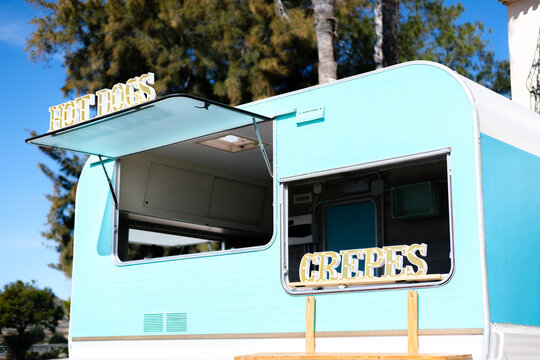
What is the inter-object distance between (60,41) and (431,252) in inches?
602

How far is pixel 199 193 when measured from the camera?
9.89m

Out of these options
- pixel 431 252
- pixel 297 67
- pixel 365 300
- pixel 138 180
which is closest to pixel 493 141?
pixel 365 300

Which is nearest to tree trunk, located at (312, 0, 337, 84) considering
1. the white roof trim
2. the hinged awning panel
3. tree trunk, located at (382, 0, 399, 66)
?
tree trunk, located at (382, 0, 399, 66)

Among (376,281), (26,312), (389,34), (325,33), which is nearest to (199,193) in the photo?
(376,281)

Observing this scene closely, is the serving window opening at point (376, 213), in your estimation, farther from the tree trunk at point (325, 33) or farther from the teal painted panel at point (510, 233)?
the tree trunk at point (325, 33)

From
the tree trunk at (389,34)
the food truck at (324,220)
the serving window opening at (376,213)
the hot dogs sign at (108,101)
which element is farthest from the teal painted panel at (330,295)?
the tree trunk at (389,34)

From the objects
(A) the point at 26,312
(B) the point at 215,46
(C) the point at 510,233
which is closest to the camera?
(C) the point at 510,233

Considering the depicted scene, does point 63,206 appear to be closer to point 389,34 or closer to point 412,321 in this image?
point 389,34

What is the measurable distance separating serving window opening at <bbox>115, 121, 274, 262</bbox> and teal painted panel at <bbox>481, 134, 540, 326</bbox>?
104 inches

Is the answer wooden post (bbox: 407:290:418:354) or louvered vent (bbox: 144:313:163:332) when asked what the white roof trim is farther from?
louvered vent (bbox: 144:313:163:332)

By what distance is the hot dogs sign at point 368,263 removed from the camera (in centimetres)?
558

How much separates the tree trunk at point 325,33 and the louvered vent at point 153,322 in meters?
8.35

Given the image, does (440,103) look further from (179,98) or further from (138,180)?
(138,180)

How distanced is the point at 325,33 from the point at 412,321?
10247mm
